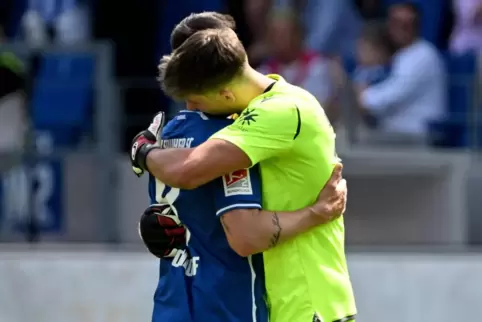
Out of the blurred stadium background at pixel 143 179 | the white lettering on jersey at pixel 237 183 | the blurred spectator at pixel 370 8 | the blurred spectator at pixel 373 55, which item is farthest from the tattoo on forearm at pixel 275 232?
the blurred spectator at pixel 370 8

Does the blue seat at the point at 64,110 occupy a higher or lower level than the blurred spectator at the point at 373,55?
lower

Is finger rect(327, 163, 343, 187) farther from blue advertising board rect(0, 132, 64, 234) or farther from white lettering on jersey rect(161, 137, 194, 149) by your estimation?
blue advertising board rect(0, 132, 64, 234)

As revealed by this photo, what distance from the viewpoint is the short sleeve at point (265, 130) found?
3.71 meters

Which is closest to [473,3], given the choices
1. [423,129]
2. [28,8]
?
[423,129]

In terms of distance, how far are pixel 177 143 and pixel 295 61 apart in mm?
4648

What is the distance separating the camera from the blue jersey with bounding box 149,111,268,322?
12.5 ft

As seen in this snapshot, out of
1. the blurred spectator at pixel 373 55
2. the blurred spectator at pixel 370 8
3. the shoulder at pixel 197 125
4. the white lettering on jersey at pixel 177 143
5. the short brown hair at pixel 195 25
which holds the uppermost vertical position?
the blurred spectator at pixel 370 8

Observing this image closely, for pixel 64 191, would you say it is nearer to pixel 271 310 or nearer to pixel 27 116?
pixel 27 116

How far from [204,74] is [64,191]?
162 inches

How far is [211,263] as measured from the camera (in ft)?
12.5

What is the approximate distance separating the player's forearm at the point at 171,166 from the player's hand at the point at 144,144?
0.03 m

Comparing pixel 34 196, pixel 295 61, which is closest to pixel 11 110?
pixel 34 196

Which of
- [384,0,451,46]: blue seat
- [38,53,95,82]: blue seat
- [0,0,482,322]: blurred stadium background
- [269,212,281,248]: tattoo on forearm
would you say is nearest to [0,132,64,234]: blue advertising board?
[0,0,482,322]: blurred stadium background

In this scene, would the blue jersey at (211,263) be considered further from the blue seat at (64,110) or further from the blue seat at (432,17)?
the blue seat at (432,17)
